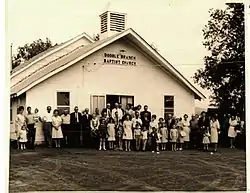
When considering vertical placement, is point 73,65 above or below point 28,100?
above

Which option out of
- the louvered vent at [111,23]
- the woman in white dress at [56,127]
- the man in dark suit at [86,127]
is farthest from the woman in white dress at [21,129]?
the louvered vent at [111,23]

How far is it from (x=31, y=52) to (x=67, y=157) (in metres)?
0.43

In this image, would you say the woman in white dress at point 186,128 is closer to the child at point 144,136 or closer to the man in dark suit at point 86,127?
the child at point 144,136

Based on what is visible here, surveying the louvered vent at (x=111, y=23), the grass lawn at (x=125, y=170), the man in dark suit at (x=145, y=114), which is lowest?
the grass lawn at (x=125, y=170)

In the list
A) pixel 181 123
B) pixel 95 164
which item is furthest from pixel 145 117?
pixel 95 164

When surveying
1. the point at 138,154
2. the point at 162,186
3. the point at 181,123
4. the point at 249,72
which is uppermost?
the point at 249,72

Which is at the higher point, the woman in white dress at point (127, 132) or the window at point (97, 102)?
the window at point (97, 102)

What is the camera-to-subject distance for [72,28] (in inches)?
77.0

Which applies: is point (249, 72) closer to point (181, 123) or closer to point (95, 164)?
point (181, 123)

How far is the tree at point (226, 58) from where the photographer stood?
6.52ft

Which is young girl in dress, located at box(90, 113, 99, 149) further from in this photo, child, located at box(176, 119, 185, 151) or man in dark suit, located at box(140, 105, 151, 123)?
child, located at box(176, 119, 185, 151)

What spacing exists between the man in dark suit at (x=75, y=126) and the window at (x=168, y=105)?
340 millimetres

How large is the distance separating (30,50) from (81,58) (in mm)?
201

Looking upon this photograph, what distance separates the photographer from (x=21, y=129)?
74.7 inches
